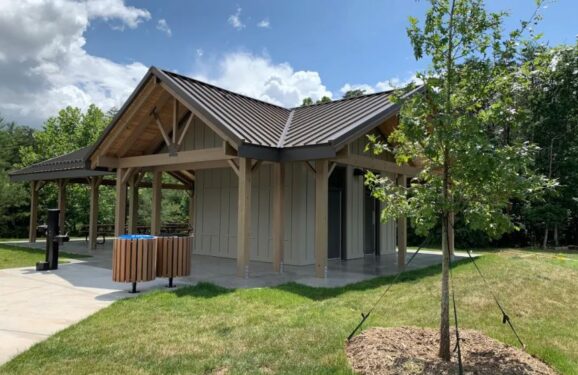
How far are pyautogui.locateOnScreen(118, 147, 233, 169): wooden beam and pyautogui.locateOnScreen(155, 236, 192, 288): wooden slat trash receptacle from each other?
214 centimetres

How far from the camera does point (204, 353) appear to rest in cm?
457

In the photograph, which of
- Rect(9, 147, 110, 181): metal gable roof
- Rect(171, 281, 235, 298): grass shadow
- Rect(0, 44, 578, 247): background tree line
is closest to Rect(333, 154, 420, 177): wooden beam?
Rect(171, 281, 235, 298): grass shadow

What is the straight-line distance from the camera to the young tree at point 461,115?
416cm

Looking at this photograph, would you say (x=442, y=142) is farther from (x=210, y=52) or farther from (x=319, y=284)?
(x=210, y=52)

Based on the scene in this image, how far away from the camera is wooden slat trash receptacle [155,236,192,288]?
26.7 ft

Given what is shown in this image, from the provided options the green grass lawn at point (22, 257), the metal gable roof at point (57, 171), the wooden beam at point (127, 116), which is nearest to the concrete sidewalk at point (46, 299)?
the green grass lawn at point (22, 257)

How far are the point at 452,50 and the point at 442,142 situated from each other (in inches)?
38.8

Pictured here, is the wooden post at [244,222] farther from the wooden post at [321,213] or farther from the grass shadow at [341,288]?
the wooden post at [321,213]

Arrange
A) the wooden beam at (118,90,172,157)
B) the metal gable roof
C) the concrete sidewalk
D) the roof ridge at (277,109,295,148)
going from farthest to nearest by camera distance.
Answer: the metal gable roof < the wooden beam at (118,90,172,157) < the roof ridge at (277,109,295,148) < the concrete sidewalk

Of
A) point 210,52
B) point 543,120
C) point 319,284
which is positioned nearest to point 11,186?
point 210,52

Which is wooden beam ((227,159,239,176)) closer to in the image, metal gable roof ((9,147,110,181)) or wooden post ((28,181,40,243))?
metal gable roof ((9,147,110,181))

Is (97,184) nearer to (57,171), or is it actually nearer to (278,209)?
(57,171)

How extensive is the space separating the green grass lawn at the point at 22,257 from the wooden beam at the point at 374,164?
7.82 m

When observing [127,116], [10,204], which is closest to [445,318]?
[127,116]
